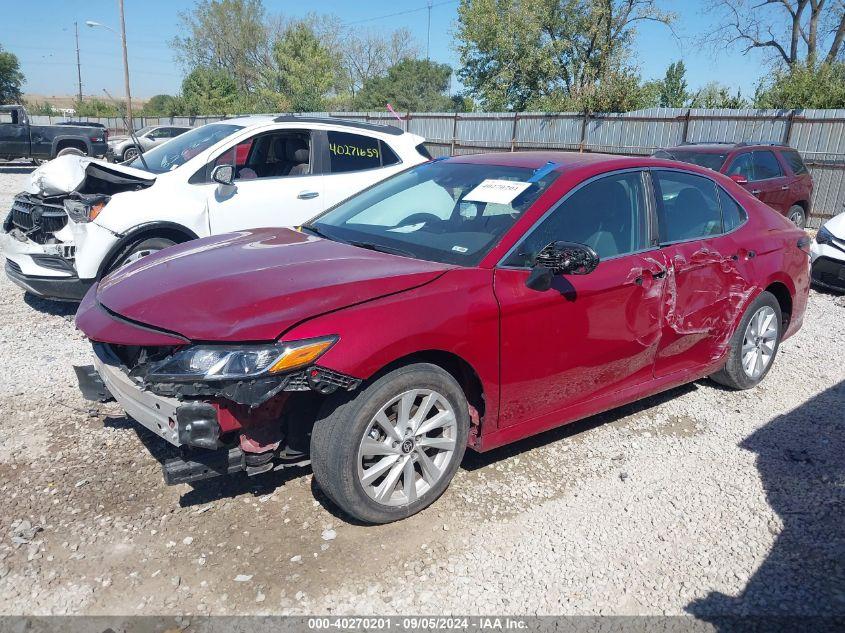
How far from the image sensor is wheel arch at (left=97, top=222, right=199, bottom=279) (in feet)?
18.4

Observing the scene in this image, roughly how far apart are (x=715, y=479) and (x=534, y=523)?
4.03 ft

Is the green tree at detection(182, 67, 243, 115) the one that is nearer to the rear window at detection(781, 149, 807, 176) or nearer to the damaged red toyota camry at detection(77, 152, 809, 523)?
the rear window at detection(781, 149, 807, 176)

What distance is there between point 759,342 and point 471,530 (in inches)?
118

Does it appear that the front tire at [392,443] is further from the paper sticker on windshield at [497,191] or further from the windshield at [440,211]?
the paper sticker on windshield at [497,191]

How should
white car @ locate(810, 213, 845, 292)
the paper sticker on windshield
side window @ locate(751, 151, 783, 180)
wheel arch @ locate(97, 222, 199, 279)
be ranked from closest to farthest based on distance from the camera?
the paper sticker on windshield, wheel arch @ locate(97, 222, 199, 279), white car @ locate(810, 213, 845, 292), side window @ locate(751, 151, 783, 180)

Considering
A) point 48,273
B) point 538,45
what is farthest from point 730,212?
point 538,45

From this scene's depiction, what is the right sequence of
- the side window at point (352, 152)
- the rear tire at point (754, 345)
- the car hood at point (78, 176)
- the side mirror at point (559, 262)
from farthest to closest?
the side window at point (352, 152)
the car hood at point (78, 176)
the rear tire at point (754, 345)
the side mirror at point (559, 262)

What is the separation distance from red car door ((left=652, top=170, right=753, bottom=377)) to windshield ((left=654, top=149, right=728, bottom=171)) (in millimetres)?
6471

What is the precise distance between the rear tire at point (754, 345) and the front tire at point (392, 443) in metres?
2.50

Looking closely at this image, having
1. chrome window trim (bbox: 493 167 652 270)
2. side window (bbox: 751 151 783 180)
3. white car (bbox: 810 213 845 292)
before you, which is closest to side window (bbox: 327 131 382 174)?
chrome window trim (bbox: 493 167 652 270)

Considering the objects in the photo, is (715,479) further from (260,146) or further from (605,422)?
(260,146)

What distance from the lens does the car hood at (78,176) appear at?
235 inches

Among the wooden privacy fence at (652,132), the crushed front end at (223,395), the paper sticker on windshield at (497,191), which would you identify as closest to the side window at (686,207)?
the paper sticker on windshield at (497,191)

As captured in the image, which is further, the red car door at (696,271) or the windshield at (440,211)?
the red car door at (696,271)
